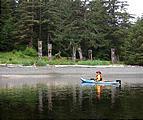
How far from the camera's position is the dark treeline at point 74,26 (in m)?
52.9

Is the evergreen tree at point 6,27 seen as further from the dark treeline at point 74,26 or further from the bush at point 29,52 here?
the bush at point 29,52

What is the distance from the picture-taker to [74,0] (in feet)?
176

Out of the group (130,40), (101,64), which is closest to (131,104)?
(101,64)

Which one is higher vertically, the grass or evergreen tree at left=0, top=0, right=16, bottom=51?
evergreen tree at left=0, top=0, right=16, bottom=51

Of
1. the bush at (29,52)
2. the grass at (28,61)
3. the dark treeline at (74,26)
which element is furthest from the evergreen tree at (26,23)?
the grass at (28,61)

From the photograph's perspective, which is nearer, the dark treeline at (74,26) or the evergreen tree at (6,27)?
the dark treeline at (74,26)

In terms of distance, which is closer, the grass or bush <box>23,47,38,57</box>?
the grass

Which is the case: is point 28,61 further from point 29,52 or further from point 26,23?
point 26,23

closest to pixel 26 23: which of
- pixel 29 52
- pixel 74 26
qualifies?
pixel 29 52

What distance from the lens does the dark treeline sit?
173 feet

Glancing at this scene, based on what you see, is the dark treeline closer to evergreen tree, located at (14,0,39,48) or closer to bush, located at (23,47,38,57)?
evergreen tree, located at (14,0,39,48)

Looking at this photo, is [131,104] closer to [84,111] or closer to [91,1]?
[84,111]

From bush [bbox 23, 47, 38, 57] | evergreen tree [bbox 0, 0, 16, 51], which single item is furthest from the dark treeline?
bush [bbox 23, 47, 38, 57]

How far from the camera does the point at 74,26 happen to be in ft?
179
